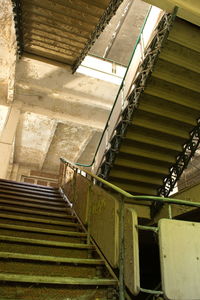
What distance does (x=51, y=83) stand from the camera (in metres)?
8.47

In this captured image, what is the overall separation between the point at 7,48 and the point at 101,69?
10.1ft

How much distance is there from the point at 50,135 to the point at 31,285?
9.92 m

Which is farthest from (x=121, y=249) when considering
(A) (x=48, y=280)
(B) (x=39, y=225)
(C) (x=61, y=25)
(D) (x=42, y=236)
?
(C) (x=61, y=25)

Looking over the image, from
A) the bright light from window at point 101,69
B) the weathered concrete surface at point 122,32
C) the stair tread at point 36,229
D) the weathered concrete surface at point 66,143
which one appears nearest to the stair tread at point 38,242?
the stair tread at point 36,229

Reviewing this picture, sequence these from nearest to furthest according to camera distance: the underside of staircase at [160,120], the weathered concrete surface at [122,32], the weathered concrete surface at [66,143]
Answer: the underside of staircase at [160,120] < the weathered concrete surface at [122,32] < the weathered concrete surface at [66,143]

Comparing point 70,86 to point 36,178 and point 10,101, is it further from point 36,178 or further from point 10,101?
point 36,178

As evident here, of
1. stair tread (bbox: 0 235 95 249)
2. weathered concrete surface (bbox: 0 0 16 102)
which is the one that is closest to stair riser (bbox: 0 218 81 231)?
stair tread (bbox: 0 235 95 249)

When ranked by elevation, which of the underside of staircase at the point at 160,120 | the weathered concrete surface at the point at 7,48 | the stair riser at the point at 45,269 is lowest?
the stair riser at the point at 45,269

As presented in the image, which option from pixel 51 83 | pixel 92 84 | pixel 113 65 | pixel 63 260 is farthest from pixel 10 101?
pixel 63 260

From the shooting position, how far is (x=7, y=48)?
7.58 metres

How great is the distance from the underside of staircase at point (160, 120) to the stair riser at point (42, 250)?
112 inches

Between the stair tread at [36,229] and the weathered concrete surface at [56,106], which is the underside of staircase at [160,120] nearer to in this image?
the stair tread at [36,229]

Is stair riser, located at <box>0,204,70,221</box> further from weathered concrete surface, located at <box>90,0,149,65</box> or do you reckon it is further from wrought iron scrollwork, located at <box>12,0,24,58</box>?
weathered concrete surface, located at <box>90,0,149,65</box>

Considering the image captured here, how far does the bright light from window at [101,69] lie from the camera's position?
827 cm
